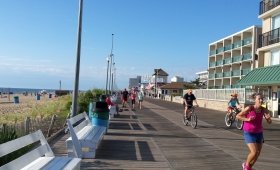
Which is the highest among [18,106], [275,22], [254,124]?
[275,22]

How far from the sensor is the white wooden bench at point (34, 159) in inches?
250

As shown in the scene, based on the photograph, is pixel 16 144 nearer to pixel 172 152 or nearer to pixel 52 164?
pixel 52 164

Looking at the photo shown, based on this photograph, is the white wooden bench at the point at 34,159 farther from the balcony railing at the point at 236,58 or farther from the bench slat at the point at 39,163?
the balcony railing at the point at 236,58

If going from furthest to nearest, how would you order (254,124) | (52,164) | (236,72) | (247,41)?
(236,72) → (247,41) → (254,124) → (52,164)

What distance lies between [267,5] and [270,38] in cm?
312

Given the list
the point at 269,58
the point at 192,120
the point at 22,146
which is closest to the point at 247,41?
the point at 269,58

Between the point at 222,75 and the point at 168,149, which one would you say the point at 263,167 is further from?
the point at 222,75

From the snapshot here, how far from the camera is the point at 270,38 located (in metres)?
39.8

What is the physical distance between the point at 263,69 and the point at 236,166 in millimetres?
29536

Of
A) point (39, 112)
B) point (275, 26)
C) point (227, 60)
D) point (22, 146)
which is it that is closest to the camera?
point (22, 146)

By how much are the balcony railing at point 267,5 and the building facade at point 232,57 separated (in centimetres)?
1901

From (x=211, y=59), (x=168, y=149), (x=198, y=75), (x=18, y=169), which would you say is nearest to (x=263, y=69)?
(x=168, y=149)

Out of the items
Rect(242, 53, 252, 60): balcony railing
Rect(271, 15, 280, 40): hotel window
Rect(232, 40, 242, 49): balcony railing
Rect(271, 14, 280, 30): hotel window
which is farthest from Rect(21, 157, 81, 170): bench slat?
Rect(232, 40, 242, 49): balcony railing

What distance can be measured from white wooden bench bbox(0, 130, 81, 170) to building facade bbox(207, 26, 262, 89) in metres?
54.7
